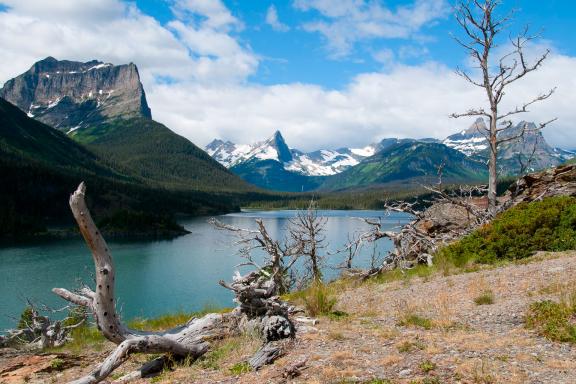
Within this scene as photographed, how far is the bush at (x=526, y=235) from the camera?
57.1 ft

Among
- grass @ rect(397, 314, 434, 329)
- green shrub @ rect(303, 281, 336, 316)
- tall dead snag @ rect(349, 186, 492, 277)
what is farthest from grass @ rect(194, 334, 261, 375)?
tall dead snag @ rect(349, 186, 492, 277)

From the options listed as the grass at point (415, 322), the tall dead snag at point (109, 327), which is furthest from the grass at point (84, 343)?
the grass at point (415, 322)

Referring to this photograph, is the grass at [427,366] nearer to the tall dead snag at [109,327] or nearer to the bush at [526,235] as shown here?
the tall dead snag at [109,327]

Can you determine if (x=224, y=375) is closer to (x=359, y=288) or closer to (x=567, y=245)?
(x=359, y=288)

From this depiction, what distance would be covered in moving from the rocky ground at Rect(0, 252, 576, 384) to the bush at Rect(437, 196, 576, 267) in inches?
45.6

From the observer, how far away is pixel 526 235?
Result: 1781cm

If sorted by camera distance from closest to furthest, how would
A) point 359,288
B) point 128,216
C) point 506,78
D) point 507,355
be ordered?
point 507,355
point 359,288
point 506,78
point 128,216

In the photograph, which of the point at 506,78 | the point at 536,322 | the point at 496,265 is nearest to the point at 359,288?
the point at 496,265

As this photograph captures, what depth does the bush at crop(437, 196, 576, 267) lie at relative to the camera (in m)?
17.4

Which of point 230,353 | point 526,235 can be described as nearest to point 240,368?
point 230,353

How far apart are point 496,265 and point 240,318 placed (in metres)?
9.92

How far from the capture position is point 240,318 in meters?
12.6

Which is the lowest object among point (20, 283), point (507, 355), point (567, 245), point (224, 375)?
point (20, 283)

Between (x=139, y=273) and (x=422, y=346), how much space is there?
224 feet
